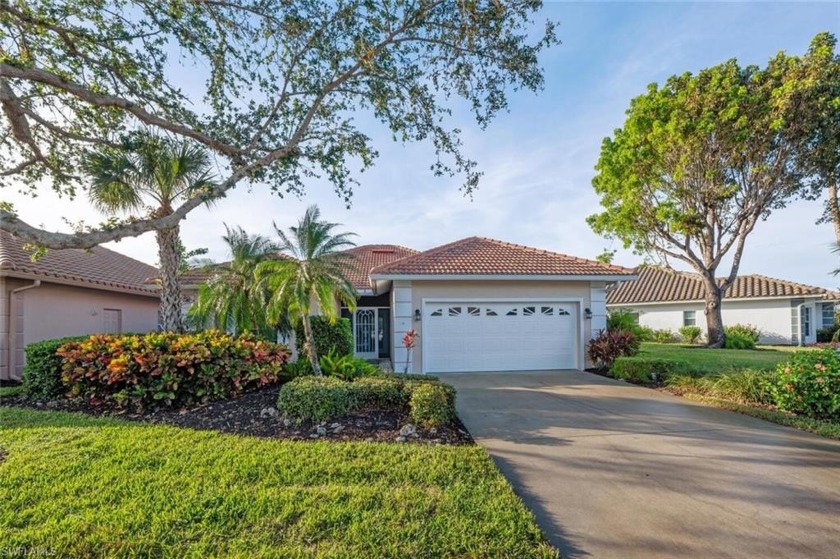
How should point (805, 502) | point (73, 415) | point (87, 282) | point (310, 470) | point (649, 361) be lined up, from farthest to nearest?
point (87, 282), point (649, 361), point (73, 415), point (310, 470), point (805, 502)

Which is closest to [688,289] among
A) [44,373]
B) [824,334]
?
[824,334]

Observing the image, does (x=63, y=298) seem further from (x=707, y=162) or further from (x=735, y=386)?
(x=707, y=162)

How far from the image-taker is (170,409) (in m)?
7.02

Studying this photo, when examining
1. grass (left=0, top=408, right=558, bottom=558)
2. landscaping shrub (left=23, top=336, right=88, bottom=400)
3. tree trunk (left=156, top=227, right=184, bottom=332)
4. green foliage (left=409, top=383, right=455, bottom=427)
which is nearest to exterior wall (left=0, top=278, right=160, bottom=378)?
landscaping shrub (left=23, top=336, right=88, bottom=400)

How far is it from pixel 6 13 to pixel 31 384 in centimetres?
695

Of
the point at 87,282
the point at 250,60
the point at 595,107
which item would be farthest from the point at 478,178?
the point at 87,282

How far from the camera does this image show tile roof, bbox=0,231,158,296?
415 inches

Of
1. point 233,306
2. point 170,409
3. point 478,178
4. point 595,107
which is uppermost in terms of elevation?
point 595,107

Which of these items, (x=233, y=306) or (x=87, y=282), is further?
(x=87, y=282)

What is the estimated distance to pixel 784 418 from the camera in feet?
21.2

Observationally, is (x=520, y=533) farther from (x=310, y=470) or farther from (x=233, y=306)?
(x=233, y=306)

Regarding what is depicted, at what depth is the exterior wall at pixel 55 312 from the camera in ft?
34.4

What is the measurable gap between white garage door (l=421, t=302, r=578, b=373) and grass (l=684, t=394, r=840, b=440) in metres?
4.92

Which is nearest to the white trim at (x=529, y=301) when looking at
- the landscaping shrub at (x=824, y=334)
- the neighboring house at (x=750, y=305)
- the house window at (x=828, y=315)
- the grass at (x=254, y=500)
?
the grass at (x=254, y=500)
